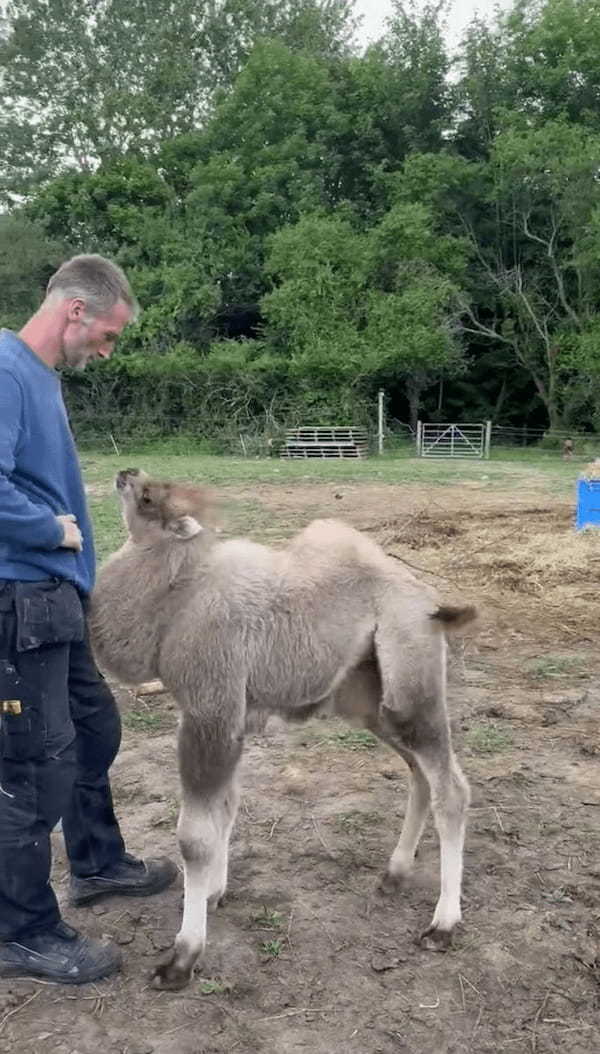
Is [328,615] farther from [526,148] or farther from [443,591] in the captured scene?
[526,148]

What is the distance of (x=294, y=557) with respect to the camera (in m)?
3.30

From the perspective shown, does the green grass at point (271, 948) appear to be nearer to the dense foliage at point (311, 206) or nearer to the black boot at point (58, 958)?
the black boot at point (58, 958)

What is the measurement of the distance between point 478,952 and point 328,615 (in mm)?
1351

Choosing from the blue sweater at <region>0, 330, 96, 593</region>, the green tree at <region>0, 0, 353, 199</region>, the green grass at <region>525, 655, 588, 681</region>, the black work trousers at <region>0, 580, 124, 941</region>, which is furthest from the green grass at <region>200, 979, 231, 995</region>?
the green tree at <region>0, 0, 353, 199</region>

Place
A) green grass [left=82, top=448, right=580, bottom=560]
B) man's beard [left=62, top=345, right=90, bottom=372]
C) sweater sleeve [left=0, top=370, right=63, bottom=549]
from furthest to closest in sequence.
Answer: green grass [left=82, top=448, right=580, bottom=560] → man's beard [left=62, top=345, right=90, bottom=372] → sweater sleeve [left=0, top=370, right=63, bottom=549]

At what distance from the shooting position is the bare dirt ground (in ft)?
9.00

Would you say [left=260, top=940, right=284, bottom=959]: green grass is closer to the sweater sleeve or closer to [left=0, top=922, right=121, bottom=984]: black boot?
[left=0, top=922, right=121, bottom=984]: black boot

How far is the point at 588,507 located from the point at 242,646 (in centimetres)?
898

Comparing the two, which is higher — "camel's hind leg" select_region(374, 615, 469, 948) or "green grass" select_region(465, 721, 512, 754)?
"camel's hind leg" select_region(374, 615, 469, 948)

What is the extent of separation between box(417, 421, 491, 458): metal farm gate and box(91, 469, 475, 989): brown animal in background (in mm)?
25758

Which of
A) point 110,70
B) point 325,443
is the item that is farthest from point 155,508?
point 110,70

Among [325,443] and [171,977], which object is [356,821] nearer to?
[171,977]

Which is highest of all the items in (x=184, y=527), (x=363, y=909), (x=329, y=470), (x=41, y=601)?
(x=184, y=527)

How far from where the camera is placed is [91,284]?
2.93 m
